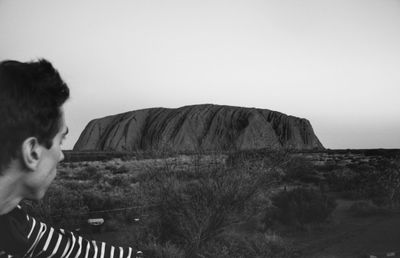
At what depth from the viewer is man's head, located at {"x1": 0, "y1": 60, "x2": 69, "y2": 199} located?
0.71 metres

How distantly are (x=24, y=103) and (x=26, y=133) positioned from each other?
0.19ft

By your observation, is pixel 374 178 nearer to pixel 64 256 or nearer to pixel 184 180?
pixel 184 180

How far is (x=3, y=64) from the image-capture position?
729 mm

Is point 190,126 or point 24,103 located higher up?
point 24,103

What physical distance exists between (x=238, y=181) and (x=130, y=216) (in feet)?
9.29

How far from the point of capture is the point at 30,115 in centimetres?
72

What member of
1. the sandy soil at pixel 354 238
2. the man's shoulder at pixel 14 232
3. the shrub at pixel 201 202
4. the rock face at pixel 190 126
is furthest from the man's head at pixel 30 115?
the rock face at pixel 190 126

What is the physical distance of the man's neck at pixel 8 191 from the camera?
744 mm

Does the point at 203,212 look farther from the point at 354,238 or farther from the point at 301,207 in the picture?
the point at 301,207

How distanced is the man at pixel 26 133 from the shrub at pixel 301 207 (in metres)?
6.40

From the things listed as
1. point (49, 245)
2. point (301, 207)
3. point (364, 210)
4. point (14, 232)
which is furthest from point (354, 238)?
point (14, 232)

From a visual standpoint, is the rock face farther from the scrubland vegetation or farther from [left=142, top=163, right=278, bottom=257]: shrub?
[left=142, top=163, right=278, bottom=257]: shrub

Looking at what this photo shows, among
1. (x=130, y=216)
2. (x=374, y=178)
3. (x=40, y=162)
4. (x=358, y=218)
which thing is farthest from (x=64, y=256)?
(x=374, y=178)

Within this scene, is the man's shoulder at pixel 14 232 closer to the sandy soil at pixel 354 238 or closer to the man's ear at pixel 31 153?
the man's ear at pixel 31 153
